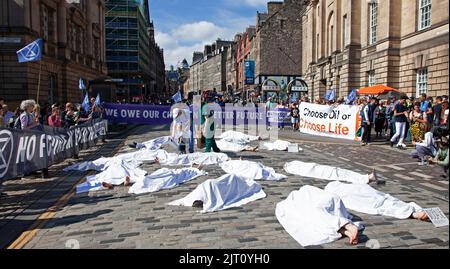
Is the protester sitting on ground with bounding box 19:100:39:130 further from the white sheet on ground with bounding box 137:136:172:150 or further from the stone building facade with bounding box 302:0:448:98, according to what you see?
the stone building facade with bounding box 302:0:448:98

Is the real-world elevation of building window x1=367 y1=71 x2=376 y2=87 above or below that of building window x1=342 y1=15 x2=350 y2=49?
below

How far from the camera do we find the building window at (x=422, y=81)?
2470cm

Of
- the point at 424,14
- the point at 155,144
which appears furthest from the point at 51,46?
the point at 424,14

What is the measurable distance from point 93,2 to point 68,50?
17.8 meters

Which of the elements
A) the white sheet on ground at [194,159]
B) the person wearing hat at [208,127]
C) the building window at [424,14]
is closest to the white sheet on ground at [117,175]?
the white sheet on ground at [194,159]

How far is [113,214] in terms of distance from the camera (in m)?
6.61

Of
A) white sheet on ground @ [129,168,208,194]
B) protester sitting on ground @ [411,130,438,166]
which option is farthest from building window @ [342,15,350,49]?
white sheet on ground @ [129,168,208,194]

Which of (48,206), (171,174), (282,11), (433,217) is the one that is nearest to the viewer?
(433,217)

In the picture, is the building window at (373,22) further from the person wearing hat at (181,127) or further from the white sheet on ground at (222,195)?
the white sheet on ground at (222,195)

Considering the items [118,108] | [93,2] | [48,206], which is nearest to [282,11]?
[93,2]

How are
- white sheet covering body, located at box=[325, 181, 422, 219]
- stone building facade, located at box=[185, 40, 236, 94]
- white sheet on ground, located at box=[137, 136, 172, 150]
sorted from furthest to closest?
stone building facade, located at box=[185, 40, 236, 94], white sheet on ground, located at box=[137, 136, 172, 150], white sheet covering body, located at box=[325, 181, 422, 219]

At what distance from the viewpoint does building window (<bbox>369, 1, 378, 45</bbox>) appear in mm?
31422
